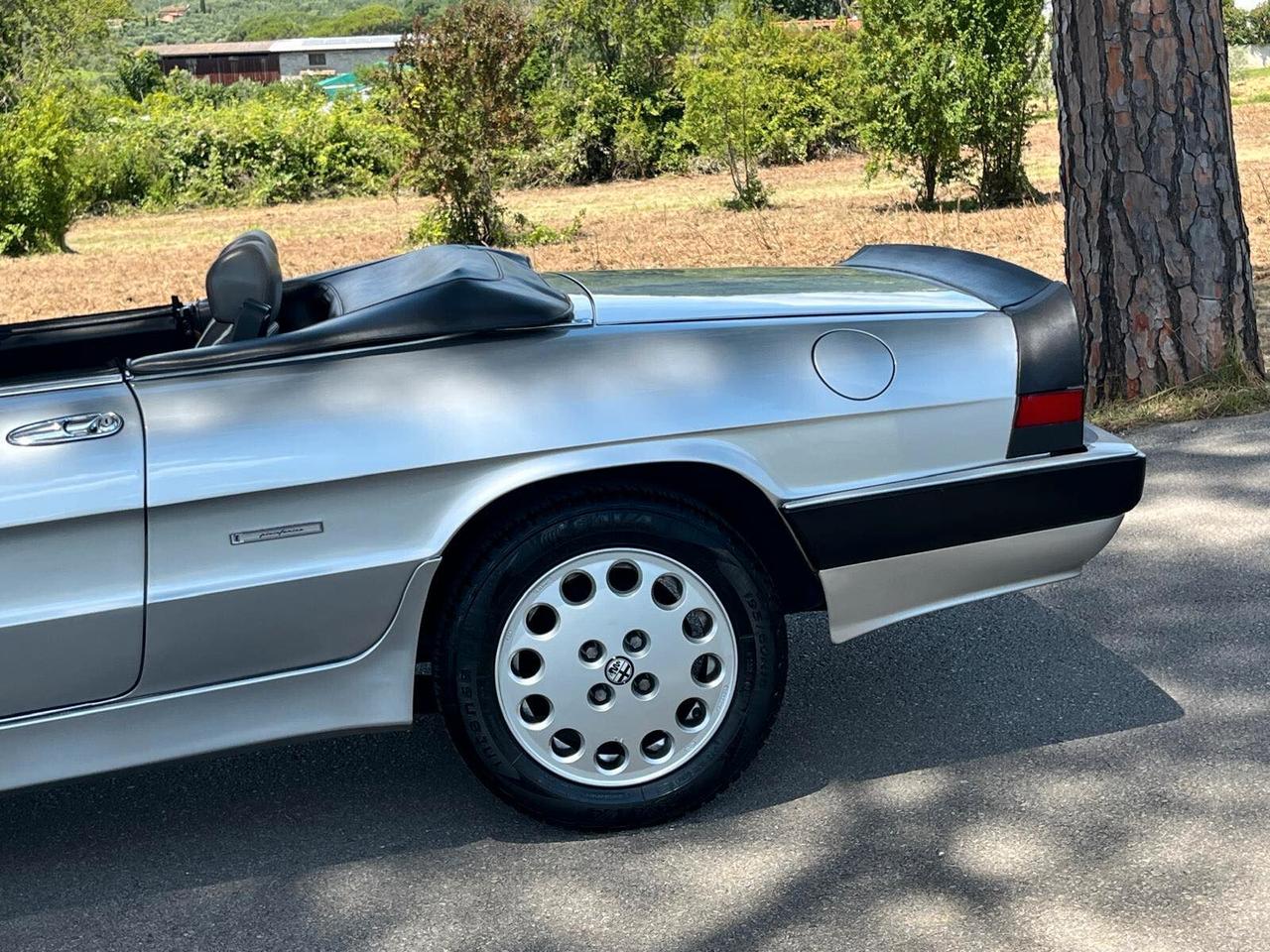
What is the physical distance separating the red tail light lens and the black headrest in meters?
1.72

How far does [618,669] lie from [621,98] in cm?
2900

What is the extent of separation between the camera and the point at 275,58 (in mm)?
128000

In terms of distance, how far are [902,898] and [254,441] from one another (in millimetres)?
1528

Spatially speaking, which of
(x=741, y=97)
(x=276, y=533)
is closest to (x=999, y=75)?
(x=741, y=97)

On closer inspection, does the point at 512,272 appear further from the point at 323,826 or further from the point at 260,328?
the point at 323,826

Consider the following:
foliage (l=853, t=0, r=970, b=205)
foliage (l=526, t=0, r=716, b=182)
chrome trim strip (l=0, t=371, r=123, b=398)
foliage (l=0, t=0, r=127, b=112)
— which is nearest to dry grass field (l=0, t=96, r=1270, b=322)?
foliage (l=853, t=0, r=970, b=205)

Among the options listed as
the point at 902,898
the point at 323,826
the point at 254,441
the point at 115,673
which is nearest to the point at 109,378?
the point at 254,441

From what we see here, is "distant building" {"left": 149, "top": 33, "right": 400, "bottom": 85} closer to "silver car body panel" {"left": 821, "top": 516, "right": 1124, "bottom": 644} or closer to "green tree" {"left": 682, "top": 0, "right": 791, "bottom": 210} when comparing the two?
"green tree" {"left": 682, "top": 0, "right": 791, "bottom": 210}

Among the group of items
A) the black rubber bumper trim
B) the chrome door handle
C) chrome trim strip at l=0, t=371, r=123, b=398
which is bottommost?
the black rubber bumper trim

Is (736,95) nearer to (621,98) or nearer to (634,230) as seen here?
(634,230)

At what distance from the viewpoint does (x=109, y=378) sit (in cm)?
314

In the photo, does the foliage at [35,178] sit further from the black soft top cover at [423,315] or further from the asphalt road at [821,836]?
the black soft top cover at [423,315]

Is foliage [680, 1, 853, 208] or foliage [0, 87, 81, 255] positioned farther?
foliage [0, 87, 81, 255]

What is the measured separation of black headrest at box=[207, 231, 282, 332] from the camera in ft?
12.0
